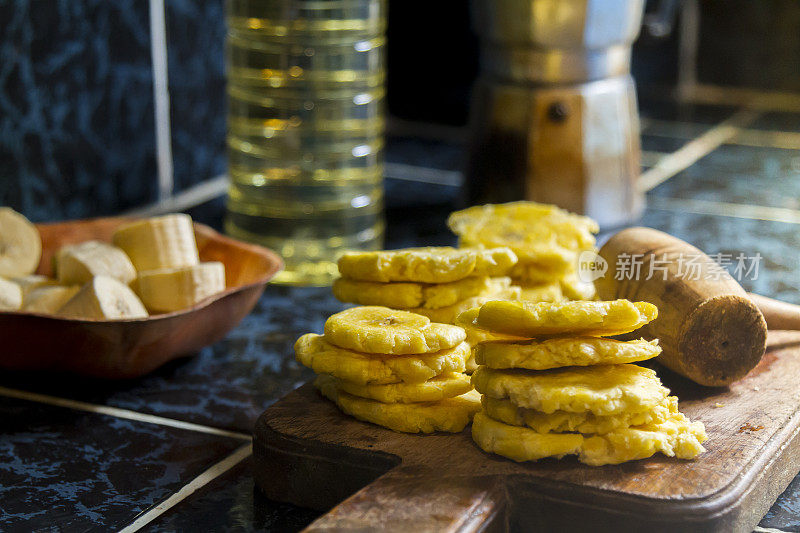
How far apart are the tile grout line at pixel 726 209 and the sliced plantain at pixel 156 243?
2.56 feet

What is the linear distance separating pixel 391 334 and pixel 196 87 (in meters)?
0.89

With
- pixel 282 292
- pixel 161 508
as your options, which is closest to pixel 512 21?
pixel 282 292

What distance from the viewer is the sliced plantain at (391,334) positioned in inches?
27.0

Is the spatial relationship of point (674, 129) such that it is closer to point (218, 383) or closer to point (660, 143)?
point (660, 143)

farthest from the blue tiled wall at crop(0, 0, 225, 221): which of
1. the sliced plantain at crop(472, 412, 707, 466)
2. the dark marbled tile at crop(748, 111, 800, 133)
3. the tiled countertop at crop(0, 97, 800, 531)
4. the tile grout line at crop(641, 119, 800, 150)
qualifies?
the dark marbled tile at crop(748, 111, 800, 133)

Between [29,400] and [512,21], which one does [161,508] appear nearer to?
[29,400]

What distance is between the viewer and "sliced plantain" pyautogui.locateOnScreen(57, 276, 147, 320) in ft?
2.70

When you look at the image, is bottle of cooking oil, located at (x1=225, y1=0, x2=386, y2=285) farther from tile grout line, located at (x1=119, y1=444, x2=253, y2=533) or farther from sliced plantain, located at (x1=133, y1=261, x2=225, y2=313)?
tile grout line, located at (x1=119, y1=444, x2=253, y2=533)

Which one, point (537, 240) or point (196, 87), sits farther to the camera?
point (196, 87)

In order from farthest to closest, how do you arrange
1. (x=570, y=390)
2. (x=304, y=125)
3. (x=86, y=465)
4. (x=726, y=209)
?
(x=726, y=209) → (x=304, y=125) → (x=86, y=465) → (x=570, y=390)

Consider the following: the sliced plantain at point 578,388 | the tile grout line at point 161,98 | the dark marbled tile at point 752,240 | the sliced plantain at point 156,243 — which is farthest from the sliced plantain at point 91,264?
the dark marbled tile at point 752,240

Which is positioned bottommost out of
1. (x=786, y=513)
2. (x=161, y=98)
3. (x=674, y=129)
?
(x=786, y=513)

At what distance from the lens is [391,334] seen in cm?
69

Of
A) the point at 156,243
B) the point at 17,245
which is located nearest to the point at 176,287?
the point at 156,243
